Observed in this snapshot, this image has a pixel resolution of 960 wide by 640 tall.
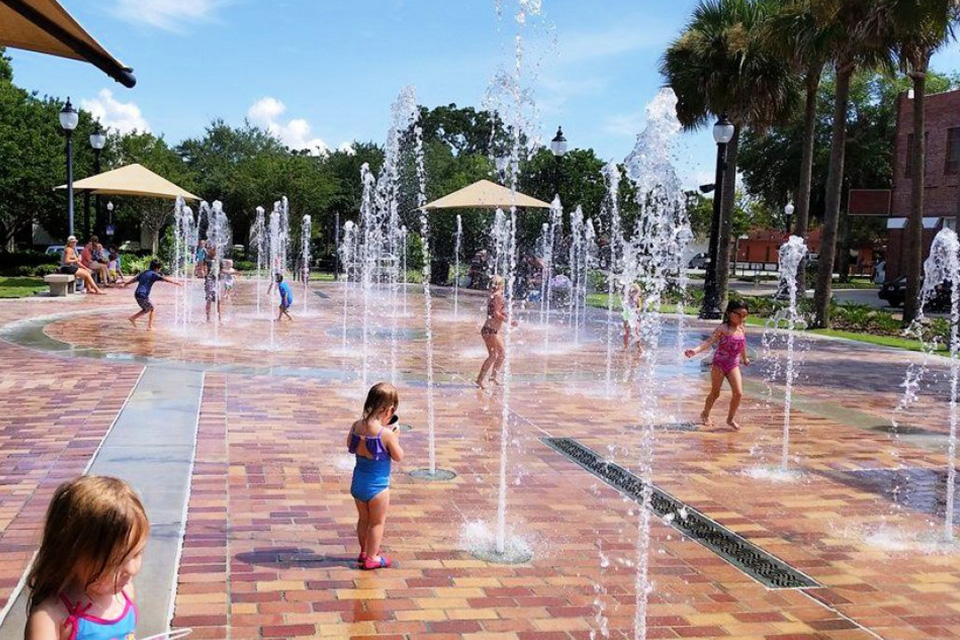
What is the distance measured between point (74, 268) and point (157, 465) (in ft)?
61.1

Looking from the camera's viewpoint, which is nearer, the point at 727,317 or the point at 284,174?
the point at 727,317

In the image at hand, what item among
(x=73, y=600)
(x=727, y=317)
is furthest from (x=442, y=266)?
(x=73, y=600)

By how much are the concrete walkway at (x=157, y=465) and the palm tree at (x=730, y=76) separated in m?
17.7

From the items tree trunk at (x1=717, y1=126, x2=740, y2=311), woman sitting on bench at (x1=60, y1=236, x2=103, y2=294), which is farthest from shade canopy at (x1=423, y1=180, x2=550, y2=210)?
woman sitting on bench at (x1=60, y1=236, x2=103, y2=294)

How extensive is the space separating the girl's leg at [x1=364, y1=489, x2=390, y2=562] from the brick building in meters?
32.1

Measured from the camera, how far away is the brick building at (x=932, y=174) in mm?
32784

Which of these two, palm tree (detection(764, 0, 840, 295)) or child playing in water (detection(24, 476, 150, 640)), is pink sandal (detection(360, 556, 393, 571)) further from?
palm tree (detection(764, 0, 840, 295))

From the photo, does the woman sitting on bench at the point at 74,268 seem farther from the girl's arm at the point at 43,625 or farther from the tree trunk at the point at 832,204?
the girl's arm at the point at 43,625

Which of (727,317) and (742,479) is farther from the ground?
(727,317)

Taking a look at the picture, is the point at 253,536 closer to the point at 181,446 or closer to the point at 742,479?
the point at 181,446

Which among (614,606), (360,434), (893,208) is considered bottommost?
(614,606)

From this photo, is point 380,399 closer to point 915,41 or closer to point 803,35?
point 803,35

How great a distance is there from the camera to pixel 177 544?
4.80 meters

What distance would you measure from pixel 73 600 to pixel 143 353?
10733 mm
